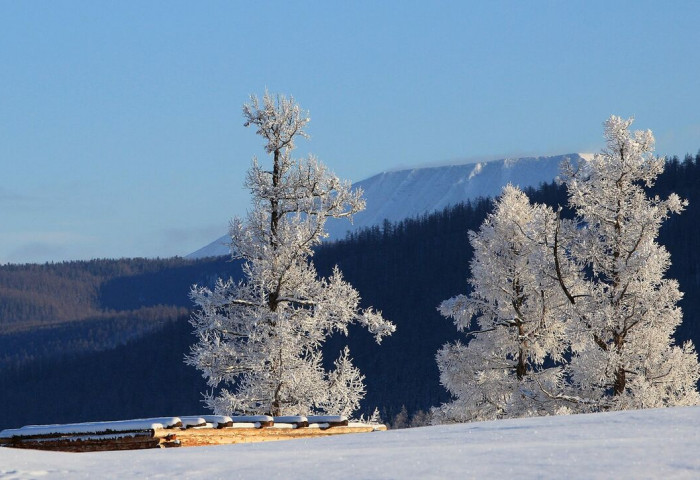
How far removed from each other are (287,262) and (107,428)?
9143 millimetres

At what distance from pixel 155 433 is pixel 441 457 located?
556cm

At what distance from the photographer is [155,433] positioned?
16156 mm

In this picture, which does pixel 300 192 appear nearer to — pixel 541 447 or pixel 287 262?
pixel 287 262

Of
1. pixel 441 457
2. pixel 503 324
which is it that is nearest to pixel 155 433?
pixel 441 457

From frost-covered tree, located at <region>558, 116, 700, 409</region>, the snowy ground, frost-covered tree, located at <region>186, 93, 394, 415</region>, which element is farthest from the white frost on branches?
the snowy ground

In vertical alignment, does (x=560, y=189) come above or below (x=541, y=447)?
above

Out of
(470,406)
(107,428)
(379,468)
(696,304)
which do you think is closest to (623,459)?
(379,468)

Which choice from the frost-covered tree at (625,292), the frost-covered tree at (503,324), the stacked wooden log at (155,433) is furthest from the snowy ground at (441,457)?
the frost-covered tree at (503,324)

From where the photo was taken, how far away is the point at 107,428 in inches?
660

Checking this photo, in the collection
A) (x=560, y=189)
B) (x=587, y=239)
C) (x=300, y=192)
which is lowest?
(x=587, y=239)

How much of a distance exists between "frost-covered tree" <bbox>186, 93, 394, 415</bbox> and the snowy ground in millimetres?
9280

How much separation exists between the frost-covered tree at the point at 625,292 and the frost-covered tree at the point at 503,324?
1858 millimetres

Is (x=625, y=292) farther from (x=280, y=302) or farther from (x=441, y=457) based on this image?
(x=441, y=457)

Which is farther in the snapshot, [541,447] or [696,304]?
[696,304]
